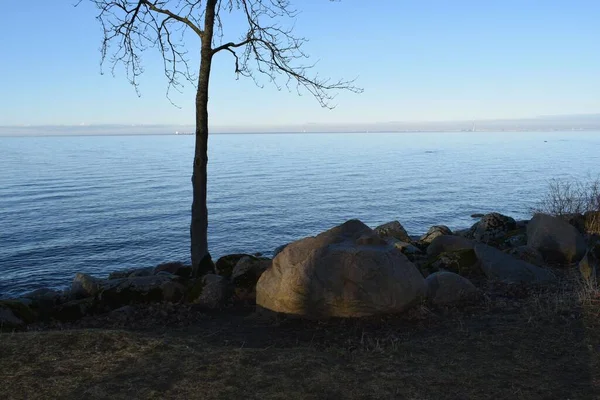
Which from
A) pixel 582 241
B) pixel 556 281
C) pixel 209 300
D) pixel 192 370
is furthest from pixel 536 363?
pixel 582 241

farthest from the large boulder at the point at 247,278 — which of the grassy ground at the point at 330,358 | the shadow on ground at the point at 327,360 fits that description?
the shadow on ground at the point at 327,360

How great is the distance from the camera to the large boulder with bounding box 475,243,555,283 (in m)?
10.6

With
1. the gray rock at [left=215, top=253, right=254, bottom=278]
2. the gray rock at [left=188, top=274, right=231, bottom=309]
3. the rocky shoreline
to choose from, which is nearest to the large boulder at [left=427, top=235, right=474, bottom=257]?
the rocky shoreline

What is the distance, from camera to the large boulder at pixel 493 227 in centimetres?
1808

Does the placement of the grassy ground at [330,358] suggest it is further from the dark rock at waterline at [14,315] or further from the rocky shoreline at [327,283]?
the dark rock at waterline at [14,315]

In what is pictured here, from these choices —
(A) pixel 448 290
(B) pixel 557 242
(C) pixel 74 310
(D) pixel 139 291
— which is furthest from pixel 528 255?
(C) pixel 74 310

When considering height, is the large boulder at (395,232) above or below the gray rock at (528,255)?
below

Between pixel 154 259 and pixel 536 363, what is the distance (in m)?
17.4

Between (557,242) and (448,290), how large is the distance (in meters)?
5.26

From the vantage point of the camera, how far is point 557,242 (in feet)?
42.3

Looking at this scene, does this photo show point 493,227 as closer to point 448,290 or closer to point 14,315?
point 448,290

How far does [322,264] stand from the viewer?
850 cm

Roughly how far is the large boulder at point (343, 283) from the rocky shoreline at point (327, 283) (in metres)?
0.02

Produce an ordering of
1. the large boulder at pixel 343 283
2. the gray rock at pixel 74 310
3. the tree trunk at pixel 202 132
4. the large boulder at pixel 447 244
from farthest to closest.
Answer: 1. the large boulder at pixel 447 244
2. the tree trunk at pixel 202 132
3. the gray rock at pixel 74 310
4. the large boulder at pixel 343 283
